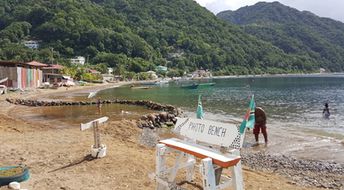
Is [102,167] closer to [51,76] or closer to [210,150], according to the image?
[210,150]

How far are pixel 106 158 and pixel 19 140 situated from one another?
4.34 meters

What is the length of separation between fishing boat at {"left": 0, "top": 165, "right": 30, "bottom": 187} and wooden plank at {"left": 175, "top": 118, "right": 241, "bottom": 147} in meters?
3.67

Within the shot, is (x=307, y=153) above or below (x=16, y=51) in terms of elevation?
below

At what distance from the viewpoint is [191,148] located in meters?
7.15

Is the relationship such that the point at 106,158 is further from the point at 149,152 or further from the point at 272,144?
the point at 272,144

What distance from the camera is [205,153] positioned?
6699mm

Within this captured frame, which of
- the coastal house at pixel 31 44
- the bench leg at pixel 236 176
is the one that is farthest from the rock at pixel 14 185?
the coastal house at pixel 31 44

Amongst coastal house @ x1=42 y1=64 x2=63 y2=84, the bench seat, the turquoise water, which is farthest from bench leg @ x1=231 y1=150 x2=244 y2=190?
coastal house @ x1=42 y1=64 x2=63 y2=84

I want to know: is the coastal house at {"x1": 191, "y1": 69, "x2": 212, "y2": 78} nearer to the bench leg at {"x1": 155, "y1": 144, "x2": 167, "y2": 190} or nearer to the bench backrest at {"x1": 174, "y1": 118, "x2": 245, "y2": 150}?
the bench backrest at {"x1": 174, "y1": 118, "x2": 245, "y2": 150}

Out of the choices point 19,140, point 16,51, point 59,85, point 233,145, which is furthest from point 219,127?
point 16,51

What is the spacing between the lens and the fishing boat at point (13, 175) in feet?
25.4

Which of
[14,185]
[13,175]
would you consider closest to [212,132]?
[14,185]

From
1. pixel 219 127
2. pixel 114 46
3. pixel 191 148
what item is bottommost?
pixel 191 148

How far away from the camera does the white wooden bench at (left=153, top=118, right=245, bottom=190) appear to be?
6305mm
